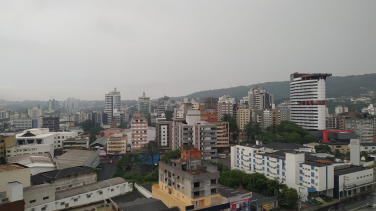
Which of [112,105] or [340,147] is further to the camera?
[112,105]

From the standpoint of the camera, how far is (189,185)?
11898mm

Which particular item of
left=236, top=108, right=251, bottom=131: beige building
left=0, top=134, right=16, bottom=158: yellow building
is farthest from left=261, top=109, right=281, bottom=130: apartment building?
left=0, top=134, right=16, bottom=158: yellow building

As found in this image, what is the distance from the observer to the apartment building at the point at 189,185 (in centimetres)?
1195

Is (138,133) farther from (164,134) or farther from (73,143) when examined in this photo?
(73,143)

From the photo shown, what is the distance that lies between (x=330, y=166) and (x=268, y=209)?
5386 millimetres

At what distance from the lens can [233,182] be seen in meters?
18.7

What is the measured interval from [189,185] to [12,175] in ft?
31.3

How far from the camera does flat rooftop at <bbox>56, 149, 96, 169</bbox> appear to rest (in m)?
21.2

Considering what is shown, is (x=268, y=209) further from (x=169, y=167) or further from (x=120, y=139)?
(x=120, y=139)

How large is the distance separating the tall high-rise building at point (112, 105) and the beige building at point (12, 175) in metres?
61.7

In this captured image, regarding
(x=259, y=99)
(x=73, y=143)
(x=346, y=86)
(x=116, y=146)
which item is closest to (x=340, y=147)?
(x=116, y=146)

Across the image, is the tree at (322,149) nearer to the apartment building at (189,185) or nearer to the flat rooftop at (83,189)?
the apartment building at (189,185)

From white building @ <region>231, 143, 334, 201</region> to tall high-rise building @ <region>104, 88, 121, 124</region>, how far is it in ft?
195

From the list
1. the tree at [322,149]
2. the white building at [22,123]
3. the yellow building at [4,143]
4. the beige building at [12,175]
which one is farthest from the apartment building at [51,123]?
the tree at [322,149]
